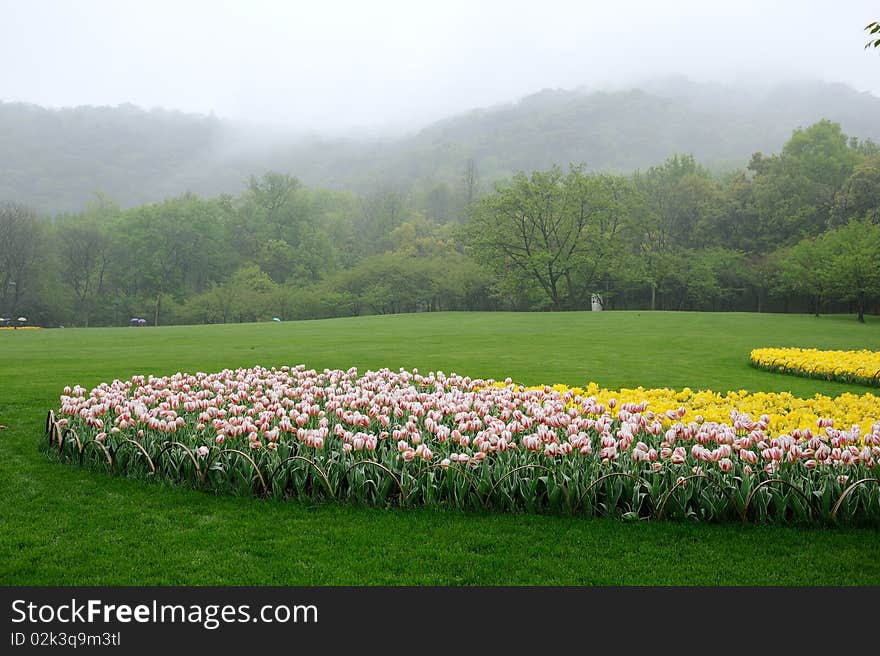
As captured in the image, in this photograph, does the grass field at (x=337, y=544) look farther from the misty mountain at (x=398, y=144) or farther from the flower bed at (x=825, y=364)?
the misty mountain at (x=398, y=144)

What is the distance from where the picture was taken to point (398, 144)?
151 meters

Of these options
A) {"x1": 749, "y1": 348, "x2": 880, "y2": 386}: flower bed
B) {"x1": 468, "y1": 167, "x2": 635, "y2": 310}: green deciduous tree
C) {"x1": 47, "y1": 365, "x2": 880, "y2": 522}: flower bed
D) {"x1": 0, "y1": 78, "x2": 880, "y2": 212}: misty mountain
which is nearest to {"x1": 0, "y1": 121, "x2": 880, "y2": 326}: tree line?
{"x1": 468, "y1": 167, "x2": 635, "y2": 310}: green deciduous tree

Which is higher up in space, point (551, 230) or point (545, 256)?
point (551, 230)

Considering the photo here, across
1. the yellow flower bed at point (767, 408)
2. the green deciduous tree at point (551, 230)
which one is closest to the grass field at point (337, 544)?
the yellow flower bed at point (767, 408)

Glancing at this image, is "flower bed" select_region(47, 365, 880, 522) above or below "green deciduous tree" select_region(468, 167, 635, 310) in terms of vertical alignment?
below

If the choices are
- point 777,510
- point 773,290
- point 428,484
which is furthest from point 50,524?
point 773,290

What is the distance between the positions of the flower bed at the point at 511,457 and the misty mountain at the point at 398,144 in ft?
301

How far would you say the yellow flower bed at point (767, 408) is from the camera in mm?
6629

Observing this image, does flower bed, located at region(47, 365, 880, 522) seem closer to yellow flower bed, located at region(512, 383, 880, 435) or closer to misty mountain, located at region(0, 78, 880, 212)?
yellow flower bed, located at region(512, 383, 880, 435)

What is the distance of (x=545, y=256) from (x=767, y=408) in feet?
121

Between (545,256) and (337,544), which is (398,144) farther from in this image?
(337,544)

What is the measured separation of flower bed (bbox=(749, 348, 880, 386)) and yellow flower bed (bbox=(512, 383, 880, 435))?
4.39 metres

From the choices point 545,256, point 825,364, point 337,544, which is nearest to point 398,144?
point 545,256

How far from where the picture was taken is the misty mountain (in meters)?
112
